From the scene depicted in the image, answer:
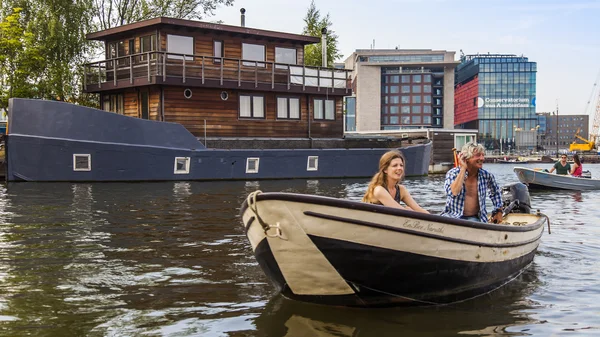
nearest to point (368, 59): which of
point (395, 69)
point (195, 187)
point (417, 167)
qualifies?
point (395, 69)

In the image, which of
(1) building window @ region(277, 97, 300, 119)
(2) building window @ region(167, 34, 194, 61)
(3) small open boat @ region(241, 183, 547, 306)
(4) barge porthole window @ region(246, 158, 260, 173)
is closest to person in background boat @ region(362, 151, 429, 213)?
(3) small open boat @ region(241, 183, 547, 306)

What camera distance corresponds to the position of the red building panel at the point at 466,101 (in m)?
156

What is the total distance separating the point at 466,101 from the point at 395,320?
16408 centimetres

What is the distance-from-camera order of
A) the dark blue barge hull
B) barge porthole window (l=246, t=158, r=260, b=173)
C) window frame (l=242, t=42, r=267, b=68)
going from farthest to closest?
window frame (l=242, t=42, r=267, b=68) → barge porthole window (l=246, t=158, r=260, b=173) → the dark blue barge hull

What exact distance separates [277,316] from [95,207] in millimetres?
9845

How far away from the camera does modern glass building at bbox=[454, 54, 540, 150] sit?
150 metres

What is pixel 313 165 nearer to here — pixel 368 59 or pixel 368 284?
pixel 368 284

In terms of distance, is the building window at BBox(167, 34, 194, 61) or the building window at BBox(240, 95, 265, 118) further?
the building window at BBox(240, 95, 265, 118)

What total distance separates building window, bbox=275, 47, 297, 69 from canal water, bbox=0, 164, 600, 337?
16129 millimetres

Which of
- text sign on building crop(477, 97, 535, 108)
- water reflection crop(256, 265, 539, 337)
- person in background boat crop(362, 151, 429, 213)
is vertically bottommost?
water reflection crop(256, 265, 539, 337)

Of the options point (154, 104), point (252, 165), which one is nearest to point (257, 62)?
point (252, 165)

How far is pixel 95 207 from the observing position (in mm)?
15203

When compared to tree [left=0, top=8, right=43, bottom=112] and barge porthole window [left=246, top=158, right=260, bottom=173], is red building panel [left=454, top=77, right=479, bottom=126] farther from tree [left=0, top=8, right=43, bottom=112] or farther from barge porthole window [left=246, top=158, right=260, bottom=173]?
barge porthole window [left=246, top=158, right=260, bottom=173]

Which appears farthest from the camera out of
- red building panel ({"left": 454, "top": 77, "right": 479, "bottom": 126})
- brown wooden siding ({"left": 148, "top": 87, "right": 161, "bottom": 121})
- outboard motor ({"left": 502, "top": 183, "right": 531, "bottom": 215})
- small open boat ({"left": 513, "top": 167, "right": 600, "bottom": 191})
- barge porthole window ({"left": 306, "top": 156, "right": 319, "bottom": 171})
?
red building panel ({"left": 454, "top": 77, "right": 479, "bottom": 126})
